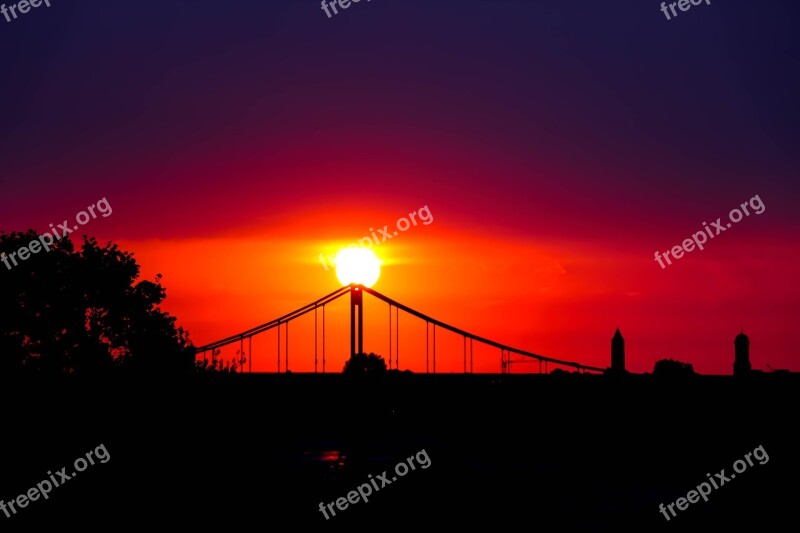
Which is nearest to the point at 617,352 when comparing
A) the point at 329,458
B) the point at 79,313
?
the point at 329,458

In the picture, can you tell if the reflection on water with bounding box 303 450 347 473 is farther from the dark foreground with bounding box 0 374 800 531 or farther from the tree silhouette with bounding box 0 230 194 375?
the tree silhouette with bounding box 0 230 194 375

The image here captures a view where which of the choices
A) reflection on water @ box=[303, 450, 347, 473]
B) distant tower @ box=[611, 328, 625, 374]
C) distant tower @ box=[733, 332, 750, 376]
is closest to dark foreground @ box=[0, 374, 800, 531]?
reflection on water @ box=[303, 450, 347, 473]

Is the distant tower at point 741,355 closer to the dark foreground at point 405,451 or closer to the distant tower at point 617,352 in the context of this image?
the distant tower at point 617,352

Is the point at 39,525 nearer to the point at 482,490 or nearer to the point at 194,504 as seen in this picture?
the point at 194,504

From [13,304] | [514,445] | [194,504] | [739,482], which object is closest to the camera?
[194,504]

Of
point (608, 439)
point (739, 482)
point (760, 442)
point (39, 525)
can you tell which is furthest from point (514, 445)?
point (39, 525)
